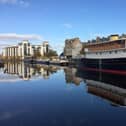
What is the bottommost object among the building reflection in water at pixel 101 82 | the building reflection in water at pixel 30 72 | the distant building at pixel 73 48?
the building reflection in water at pixel 30 72

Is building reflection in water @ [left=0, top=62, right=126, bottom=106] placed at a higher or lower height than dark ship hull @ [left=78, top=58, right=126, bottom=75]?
lower

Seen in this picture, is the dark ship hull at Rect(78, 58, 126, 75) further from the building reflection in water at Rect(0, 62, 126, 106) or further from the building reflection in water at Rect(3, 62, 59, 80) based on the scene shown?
the building reflection in water at Rect(3, 62, 59, 80)

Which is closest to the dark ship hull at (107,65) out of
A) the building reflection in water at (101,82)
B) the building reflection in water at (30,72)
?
the building reflection in water at (101,82)

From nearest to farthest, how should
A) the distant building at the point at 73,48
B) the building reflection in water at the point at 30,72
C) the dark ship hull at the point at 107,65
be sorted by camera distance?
1. the dark ship hull at the point at 107,65
2. the building reflection in water at the point at 30,72
3. the distant building at the point at 73,48

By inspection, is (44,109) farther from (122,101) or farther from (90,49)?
(90,49)

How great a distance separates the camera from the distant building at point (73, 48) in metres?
162

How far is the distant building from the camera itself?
531 feet

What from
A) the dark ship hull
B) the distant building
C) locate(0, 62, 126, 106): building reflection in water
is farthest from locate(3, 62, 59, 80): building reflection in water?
the distant building

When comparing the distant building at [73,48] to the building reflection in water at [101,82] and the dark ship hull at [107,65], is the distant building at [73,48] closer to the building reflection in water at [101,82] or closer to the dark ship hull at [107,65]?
the dark ship hull at [107,65]

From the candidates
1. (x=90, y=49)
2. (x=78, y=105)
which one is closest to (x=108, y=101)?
(x=78, y=105)

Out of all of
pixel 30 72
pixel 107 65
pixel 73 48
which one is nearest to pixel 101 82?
pixel 107 65

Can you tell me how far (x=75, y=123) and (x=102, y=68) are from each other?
51.6m

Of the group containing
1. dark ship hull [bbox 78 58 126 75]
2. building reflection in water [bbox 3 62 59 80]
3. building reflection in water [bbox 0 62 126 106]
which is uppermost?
dark ship hull [bbox 78 58 126 75]

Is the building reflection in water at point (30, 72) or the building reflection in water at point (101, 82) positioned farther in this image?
the building reflection in water at point (30, 72)
